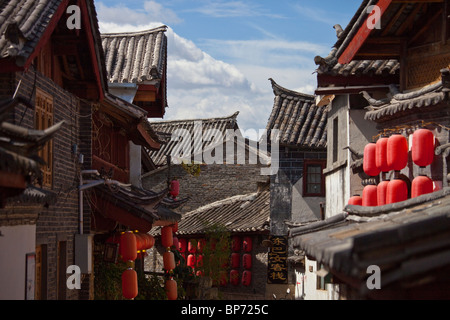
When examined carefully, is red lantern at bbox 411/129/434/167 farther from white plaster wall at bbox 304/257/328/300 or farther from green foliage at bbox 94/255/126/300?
white plaster wall at bbox 304/257/328/300

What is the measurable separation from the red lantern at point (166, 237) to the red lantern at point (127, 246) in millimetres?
5280

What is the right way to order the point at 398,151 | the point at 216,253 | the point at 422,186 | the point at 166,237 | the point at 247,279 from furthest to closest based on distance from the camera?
the point at 247,279
the point at 216,253
the point at 166,237
the point at 398,151
the point at 422,186

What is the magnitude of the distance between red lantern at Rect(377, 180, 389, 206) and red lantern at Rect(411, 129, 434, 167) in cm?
152

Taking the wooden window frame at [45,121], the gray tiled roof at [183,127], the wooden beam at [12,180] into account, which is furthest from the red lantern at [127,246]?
the gray tiled roof at [183,127]

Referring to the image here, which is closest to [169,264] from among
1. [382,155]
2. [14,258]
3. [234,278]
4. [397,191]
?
[382,155]

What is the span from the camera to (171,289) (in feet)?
69.6

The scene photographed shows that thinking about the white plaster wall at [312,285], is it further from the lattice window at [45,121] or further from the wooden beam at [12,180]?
the wooden beam at [12,180]

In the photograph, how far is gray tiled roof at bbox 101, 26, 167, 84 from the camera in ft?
74.5

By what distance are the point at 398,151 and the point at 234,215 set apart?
2402 centimetres

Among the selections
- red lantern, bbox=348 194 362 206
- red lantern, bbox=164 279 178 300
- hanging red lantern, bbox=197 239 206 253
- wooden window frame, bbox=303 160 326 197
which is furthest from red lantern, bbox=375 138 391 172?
hanging red lantern, bbox=197 239 206 253

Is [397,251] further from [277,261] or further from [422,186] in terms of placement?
[277,261]

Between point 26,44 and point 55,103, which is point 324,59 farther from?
point 26,44

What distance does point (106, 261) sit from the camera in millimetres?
17422

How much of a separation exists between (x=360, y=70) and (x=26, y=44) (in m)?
9.40
